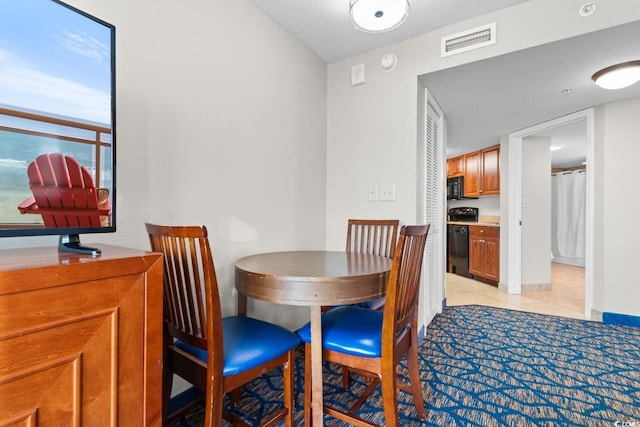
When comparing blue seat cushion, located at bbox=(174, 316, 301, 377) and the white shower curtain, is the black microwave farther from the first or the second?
blue seat cushion, located at bbox=(174, 316, 301, 377)

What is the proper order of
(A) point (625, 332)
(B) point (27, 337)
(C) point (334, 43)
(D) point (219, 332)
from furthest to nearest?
(A) point (625, 332)
(C) point (334, 43)
(D) point (219, 332)
(B) point (27, 337)

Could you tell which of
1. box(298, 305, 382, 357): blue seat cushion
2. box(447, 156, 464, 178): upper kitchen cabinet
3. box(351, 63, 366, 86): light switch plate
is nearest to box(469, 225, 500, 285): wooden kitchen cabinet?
box(447, 156, 464, 178): upper kitchen cabinet

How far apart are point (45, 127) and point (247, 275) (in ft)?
2.83

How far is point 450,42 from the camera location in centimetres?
226

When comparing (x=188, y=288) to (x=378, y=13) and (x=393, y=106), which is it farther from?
(x=393, y=106)

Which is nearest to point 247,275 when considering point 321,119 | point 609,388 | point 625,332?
point 321,119

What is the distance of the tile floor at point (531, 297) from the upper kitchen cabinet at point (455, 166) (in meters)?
1.91

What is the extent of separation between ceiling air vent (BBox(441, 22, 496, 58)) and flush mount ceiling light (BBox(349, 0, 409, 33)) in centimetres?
76

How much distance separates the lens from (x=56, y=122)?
2.65 ft

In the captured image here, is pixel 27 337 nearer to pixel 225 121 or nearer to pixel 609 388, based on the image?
pixel 225 121

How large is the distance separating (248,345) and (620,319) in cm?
364

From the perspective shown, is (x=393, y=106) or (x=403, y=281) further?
(x=393, y=106)

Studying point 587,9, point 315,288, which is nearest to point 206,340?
point 315,288

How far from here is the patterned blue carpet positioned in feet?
5.13
